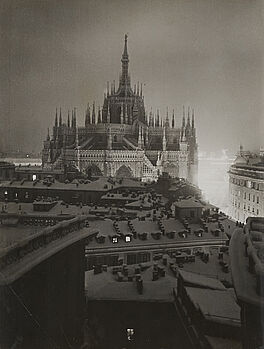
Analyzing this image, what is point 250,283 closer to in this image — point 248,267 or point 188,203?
point 248,267

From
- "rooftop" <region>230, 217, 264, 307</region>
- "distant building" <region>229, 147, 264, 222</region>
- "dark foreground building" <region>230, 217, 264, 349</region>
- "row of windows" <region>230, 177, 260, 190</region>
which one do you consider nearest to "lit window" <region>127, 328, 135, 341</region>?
"dark foreground building" <region>230, 217, 264, 349</region>

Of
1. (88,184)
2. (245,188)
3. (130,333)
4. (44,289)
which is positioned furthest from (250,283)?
(245,188)

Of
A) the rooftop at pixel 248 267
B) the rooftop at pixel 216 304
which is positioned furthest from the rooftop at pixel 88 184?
the rooftop at pixel 248 267

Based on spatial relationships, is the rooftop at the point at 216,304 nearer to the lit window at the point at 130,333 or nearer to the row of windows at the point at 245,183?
the lit window at the point at 130,333

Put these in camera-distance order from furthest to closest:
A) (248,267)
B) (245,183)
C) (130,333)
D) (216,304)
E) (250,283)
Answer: (245,183) < (130,333) < (216,304) < (248,267) < (250,283)

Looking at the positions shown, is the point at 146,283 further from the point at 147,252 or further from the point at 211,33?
the point at 211,33

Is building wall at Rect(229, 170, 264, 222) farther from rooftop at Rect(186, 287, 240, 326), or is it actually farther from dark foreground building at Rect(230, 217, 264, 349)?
dark foreground building at Rect(230, 217, 264, 349)

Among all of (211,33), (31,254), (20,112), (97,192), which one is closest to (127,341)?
(31,254)
